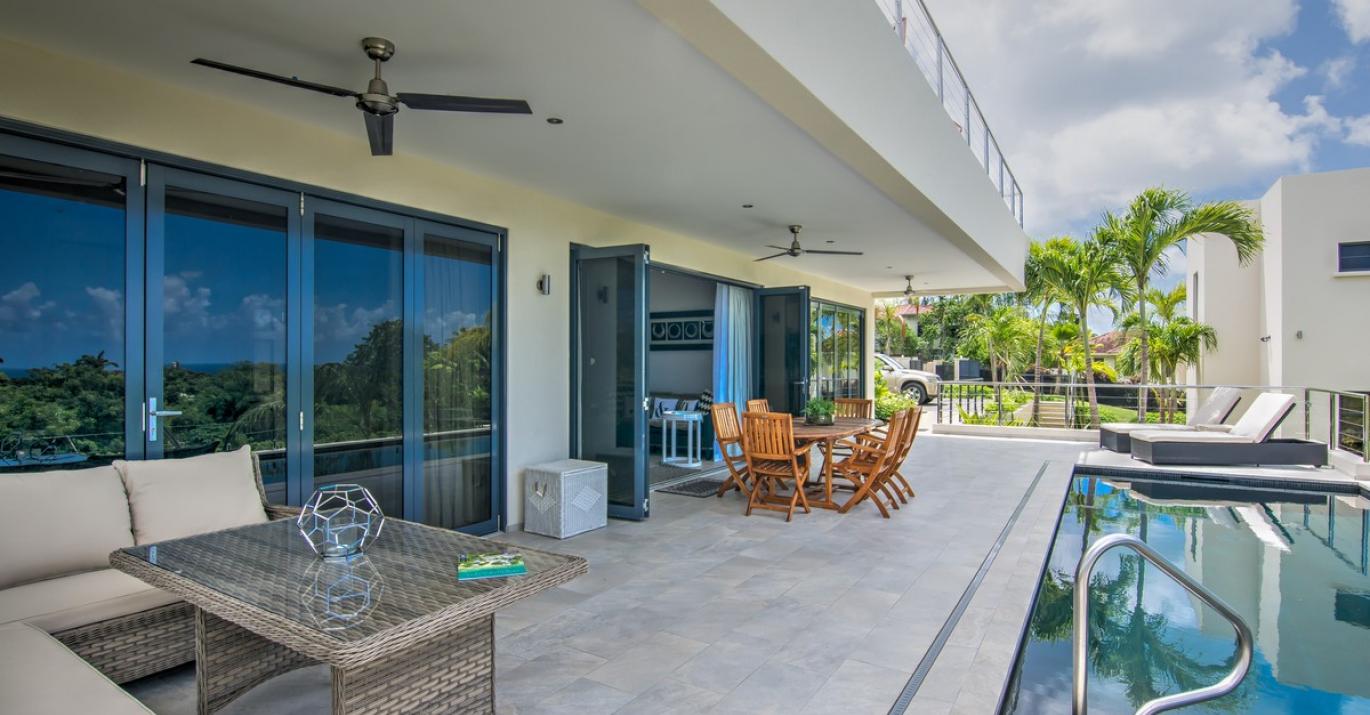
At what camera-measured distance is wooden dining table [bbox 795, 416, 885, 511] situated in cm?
550

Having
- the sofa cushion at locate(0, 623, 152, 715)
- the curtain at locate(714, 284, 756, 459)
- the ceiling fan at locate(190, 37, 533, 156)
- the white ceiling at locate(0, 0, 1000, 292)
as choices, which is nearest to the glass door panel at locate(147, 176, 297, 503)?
the white ceiling at locate(0, 0, 1000, 292)

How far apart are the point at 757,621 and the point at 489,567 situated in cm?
165

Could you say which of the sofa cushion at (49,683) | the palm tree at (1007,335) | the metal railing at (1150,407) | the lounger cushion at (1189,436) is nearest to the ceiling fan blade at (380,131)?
the sofa cushion at (49,683)

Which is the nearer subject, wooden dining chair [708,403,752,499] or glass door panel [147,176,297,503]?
glass door panel [147,176,297,503]

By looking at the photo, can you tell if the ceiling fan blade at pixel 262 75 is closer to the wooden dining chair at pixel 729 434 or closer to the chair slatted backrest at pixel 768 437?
the chair slatted backrest at pixel 768 437

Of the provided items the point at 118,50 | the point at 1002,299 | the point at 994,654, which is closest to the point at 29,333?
the point at 118,50

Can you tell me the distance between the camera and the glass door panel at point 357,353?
12.8ft

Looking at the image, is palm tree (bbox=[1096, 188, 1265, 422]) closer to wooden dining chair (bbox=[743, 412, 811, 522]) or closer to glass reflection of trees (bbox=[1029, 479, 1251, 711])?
glass reflection of trees (bbox=[1029, 479, 1251, 711])

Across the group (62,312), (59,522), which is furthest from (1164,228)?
(59,522)

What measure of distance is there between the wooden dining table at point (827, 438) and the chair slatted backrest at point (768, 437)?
0.15 metres

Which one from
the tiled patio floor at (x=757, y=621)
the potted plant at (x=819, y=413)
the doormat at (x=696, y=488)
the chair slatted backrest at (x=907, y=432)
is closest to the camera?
the tiled patio floor at (x=757, y=621)

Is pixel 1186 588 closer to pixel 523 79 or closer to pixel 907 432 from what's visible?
pixel 523 79

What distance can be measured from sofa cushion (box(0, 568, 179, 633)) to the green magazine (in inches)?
53.1

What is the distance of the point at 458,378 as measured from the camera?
471 centimetres
